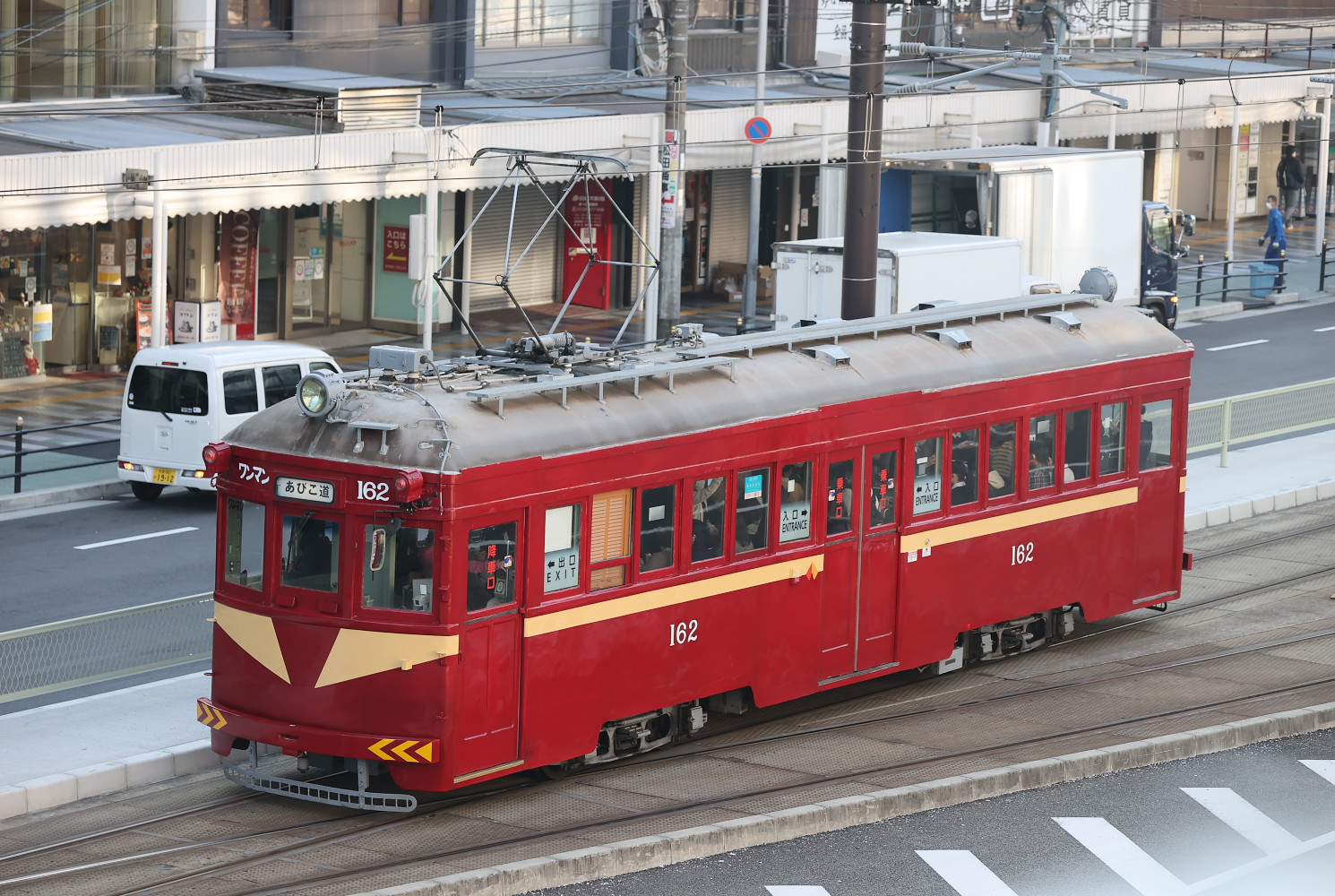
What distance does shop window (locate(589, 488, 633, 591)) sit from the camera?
43.0 ft

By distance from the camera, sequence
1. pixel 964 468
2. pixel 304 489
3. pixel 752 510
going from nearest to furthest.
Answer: pixel 304 489, pixel 752 510, pixel 964 468

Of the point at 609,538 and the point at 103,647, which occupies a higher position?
the point at 609,538

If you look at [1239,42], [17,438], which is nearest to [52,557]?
[17,438]

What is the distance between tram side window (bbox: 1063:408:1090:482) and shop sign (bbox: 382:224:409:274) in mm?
20482

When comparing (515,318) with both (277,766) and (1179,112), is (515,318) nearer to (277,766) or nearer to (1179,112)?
(1179,112)

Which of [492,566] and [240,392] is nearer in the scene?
[492,566]

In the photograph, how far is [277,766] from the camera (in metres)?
13.8

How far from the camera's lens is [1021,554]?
53.8 feet

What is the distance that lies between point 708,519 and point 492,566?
6.35ft

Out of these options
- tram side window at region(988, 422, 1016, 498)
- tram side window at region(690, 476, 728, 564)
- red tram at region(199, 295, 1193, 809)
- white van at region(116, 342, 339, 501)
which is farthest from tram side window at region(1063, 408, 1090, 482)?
white van at region(116, 342, 339, 501)

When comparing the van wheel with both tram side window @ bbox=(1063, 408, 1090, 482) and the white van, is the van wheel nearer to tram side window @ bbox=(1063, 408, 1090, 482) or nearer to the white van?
the white van

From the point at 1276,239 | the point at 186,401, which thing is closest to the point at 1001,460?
the point at 186,401

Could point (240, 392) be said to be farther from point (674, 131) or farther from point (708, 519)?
point (674, 131)

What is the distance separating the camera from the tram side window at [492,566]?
488 inches
